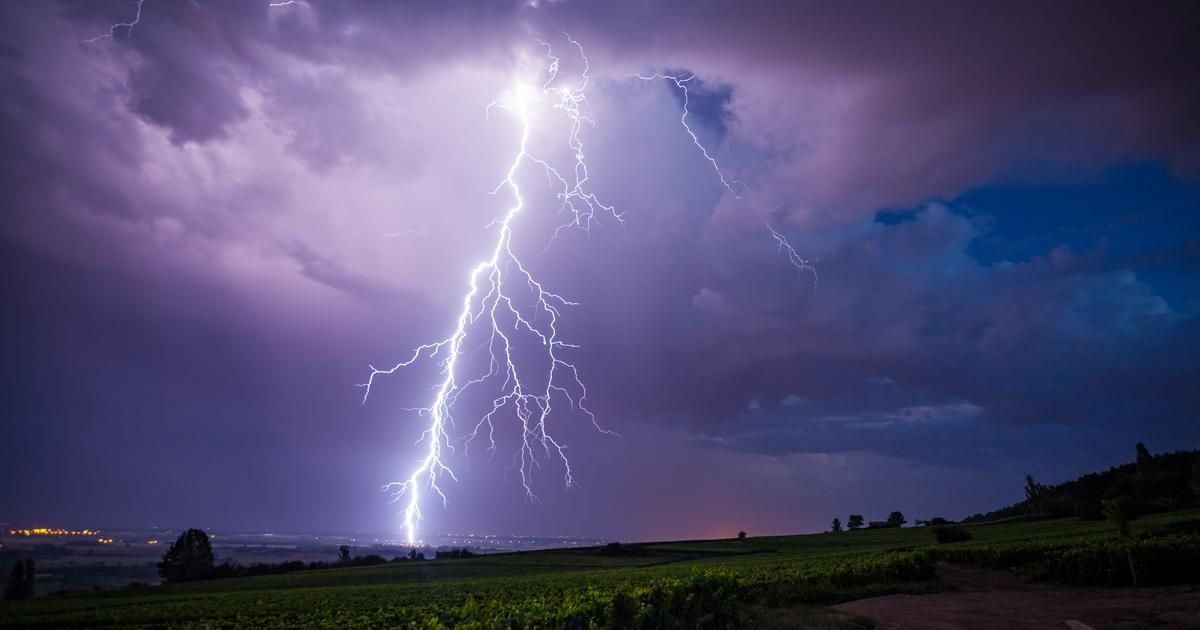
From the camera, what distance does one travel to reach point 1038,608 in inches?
569

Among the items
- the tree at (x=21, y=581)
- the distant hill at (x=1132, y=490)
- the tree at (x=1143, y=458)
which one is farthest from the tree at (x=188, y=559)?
the tree at (x=1143, y=458)

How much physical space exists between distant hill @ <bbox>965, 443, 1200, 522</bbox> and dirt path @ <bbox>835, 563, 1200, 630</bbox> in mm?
21568

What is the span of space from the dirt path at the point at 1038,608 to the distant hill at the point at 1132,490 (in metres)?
21.6

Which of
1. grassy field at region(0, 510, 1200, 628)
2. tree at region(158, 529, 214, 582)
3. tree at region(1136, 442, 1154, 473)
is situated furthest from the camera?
tree at region(1136, 442, 1154, 473)

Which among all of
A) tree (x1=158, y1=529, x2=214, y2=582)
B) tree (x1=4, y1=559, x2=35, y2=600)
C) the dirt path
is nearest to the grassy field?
the dirt path

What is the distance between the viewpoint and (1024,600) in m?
16.0

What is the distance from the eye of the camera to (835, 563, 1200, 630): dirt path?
40.9 ft

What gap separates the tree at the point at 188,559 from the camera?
63625 mm

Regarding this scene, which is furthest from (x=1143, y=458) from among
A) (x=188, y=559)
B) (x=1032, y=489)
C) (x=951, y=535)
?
(x=188, y=559)

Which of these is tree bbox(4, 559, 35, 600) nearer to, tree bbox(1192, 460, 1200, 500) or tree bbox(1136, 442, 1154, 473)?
tree bbox(1192, 460, 1200, 500)

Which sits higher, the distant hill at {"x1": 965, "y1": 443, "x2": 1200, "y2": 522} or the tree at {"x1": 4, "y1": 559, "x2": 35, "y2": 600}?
the distant hill at {"x1": 965, "y1": 443, "x2": 1200, "y2": 522}

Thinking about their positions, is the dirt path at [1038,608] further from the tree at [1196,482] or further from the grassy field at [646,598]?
the tree at [1196,482]

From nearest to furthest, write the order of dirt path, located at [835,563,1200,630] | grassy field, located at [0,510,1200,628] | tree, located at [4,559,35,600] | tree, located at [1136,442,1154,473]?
grassy field, located at [0,510,1200,628] → dirt path, located at [835,563,1200,630] → tree, located at [4,559,35,600] → tree, located at [1136,442,1154,473]

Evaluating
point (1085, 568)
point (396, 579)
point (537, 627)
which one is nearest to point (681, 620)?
point (537, 627)
